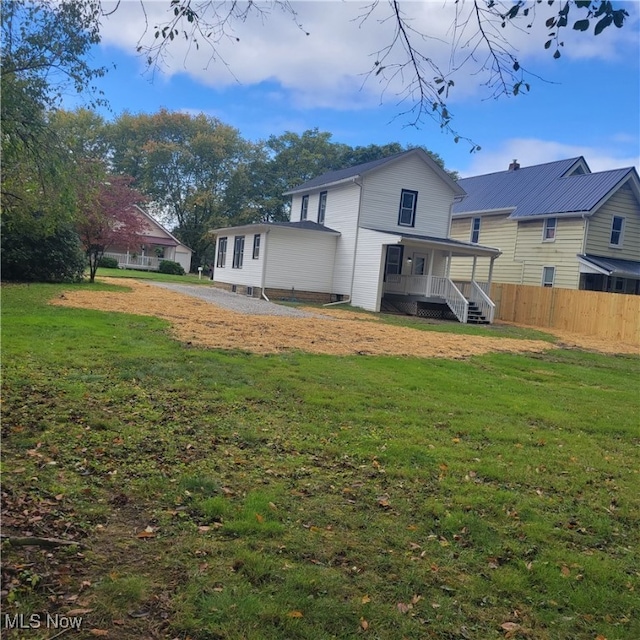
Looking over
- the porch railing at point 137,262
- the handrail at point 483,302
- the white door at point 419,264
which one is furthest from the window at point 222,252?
the porch railing at point 137,262

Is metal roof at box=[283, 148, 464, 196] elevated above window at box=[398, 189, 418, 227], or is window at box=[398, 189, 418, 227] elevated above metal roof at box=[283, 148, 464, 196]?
metal roof at box=[283, 148, 464, 196]

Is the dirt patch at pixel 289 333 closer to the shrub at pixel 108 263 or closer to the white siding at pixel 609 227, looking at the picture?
the white siding at pixel 609 227

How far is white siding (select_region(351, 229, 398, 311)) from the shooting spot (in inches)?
872

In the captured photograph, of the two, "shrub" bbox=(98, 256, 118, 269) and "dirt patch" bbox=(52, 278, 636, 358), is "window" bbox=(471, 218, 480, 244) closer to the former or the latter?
"dirt patch" bbox=(52, 278, 636, 358)

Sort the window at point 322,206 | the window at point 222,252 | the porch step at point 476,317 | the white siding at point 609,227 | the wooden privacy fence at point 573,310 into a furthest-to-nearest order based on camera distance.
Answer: the window at point 222,252 < the window at point 322,206 < the white siding at point 609,227 < the porch step at point 476,317 < the wooden privacy fence at point 573,310

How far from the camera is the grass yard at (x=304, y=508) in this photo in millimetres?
2727

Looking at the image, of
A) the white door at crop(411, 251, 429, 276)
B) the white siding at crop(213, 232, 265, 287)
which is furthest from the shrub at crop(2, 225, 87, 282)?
the white door at crop(411, 251, 429, 276)

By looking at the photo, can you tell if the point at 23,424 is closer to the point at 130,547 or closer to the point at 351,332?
the point at 130,547

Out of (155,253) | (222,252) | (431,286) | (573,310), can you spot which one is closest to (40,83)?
(431,286)

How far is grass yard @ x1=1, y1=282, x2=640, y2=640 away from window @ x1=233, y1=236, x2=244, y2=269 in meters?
19.7

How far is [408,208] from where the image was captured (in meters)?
24.8

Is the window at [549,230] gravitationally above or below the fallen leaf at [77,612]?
above

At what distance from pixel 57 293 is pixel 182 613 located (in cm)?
1565

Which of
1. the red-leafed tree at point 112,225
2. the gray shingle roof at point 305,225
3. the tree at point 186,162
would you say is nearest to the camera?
the red-leafed tree at point 112,225
